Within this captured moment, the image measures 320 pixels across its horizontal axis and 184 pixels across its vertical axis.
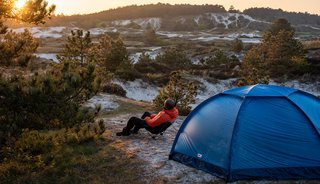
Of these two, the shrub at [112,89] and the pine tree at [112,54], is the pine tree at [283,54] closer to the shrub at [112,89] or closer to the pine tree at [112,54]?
the pine tree at [112,54]

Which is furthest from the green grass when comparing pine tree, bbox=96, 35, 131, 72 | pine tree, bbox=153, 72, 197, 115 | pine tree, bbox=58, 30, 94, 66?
pine tree, bbox=96, 35, 131, 72

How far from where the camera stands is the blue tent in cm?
884

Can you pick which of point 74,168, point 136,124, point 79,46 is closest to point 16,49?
point 74,168

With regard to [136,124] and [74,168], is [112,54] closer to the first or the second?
[136,124]

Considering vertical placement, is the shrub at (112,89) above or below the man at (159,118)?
below

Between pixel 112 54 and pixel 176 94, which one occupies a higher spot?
pixel 112 54

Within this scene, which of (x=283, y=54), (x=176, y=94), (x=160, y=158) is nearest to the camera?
(x=160, y=158)

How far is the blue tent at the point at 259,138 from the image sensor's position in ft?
29.0

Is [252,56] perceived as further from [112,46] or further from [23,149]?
[23,149]

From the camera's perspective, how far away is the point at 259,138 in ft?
29.7

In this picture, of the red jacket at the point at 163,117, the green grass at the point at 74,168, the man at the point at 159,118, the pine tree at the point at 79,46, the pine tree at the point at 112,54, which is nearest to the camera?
the green grass at the point at 74,168

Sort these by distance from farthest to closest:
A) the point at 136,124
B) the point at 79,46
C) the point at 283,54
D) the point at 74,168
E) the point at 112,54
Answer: the point at 283,54 < the point at 112,54 < the point at 79,46 < the point at 136,124 < the point at 74,168

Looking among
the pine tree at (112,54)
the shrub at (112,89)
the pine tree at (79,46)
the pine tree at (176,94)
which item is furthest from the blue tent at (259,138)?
the pine tree at (112,54)

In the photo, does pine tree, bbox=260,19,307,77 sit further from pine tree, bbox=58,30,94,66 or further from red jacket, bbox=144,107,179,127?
red jacket, bbox=144,107,179,127
